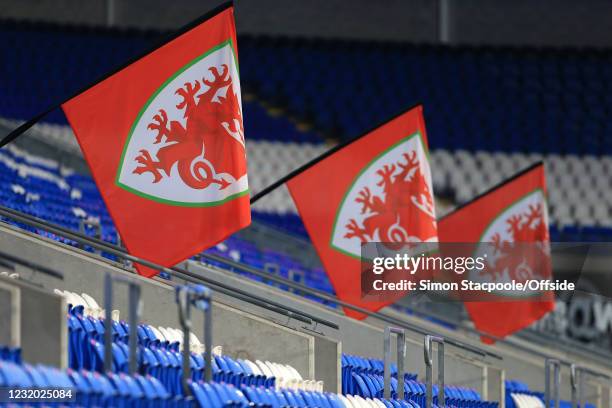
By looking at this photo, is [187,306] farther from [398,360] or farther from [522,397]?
[522,397]

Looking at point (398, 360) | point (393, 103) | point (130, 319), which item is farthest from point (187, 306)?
point (393, 103)

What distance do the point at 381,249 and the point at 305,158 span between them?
12.4 m

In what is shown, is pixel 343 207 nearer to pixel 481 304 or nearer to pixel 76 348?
pixel 481 304

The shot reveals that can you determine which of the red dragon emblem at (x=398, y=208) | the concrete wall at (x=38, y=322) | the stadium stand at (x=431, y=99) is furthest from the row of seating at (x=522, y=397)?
the stadium stand at (x=431, y=99)

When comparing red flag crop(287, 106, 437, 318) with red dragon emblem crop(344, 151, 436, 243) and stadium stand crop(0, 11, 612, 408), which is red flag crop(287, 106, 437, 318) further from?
stadium stand crop(0, 11, 612, 408)

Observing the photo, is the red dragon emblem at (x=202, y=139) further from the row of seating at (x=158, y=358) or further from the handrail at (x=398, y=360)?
the handrail at (x=398, y=360)

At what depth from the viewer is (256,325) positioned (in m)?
8.73

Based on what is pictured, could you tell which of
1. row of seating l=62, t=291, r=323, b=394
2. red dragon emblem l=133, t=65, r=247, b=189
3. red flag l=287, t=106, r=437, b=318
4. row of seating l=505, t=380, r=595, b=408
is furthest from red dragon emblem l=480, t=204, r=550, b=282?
red dragon emblem l=133, t=65, r=247, b=189

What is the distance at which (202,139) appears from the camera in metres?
7.98

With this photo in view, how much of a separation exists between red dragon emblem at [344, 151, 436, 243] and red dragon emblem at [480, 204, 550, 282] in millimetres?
2846

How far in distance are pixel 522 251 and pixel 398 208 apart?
3.45m

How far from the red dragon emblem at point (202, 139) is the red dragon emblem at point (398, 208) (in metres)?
2.62

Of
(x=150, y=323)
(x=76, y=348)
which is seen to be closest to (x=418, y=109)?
(x=150, y=323)

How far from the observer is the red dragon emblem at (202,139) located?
7.83 meters
